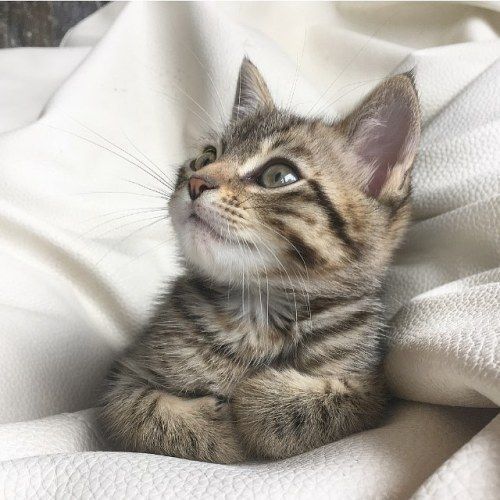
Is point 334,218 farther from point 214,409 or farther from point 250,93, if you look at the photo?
point 250,93

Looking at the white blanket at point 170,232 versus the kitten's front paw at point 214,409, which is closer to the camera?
the white blanket at point 170,232

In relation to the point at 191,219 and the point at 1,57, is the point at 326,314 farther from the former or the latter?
the point at 1,57

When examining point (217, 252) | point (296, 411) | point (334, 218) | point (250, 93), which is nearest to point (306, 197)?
point (334, 218)

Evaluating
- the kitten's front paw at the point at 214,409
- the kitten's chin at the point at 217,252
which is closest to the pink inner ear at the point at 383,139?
the kitten's chin at the point at 217,252

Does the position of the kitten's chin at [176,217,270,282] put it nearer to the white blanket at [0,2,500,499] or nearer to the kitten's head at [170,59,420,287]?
the kitten's head at [170,59,420,287]

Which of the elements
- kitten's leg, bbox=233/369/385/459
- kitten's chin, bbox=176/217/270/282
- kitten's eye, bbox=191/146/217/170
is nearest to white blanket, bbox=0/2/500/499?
kitten's leg, bbox=233/369/385/459

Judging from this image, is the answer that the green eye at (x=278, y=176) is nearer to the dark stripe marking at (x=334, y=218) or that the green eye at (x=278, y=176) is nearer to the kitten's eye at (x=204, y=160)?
the dark stripe marking at (x=334, y=218)
